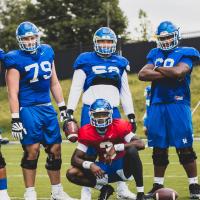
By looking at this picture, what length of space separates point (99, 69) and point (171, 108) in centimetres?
92

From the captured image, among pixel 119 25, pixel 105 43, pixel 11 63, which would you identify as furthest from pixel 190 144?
pixel 119 25

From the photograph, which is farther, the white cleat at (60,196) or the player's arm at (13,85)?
the white cleat at (60,196)

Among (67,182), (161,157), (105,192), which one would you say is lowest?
(67,182)

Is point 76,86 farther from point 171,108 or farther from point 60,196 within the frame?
point 60,196

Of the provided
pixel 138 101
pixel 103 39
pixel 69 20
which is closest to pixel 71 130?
pixel 103 39

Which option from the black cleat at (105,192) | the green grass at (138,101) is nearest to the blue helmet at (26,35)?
the black cleat at (105,192)

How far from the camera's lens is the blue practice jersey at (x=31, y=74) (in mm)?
7996

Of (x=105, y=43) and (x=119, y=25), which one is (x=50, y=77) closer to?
(x=105, y=43)

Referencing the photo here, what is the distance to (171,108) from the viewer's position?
27.1 feet

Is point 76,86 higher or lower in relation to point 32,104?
higher

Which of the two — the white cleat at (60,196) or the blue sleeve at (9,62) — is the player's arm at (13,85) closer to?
the blue sleeve at (9,62)

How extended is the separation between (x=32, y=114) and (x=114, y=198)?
1375 millimetres

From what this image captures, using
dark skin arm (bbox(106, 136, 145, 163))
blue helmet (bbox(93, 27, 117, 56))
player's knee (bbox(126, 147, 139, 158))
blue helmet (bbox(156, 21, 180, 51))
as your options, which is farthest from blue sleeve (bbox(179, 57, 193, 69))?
player's knee (bbox(126, 147, 139, 158))

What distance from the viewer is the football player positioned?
7.50 m
